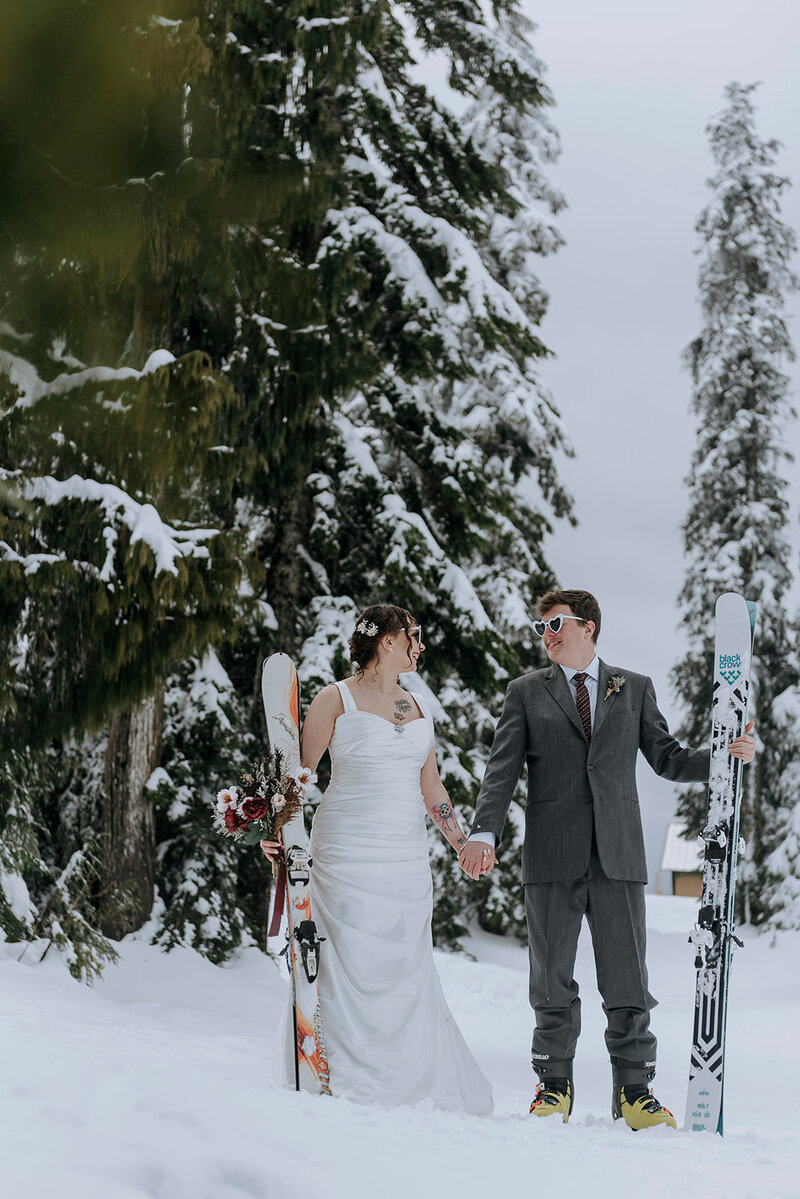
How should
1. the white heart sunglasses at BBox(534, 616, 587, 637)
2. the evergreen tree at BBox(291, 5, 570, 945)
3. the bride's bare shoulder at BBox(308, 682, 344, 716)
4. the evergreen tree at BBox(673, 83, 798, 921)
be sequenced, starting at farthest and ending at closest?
the evergreen tree at BBox(673, 83, 798, 921) → the evergreen tree at BBox(291, 5, 570, 945) → the bride's bare shoulder at BBox(308, 682, 344, 716) → the white heart sunglasses at BBox(534, 616, 587, 637)

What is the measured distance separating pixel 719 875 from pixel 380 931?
4.32ft

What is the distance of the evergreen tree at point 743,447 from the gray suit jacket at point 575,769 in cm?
1573

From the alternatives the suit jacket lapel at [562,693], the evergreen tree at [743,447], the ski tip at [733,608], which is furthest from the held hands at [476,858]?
the evergreen tree at [743,447]

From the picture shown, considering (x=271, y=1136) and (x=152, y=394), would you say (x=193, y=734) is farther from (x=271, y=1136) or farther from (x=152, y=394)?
(x=271, y=1136)

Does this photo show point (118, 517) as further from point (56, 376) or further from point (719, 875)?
point (719, 875)

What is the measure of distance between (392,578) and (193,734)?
2267 mm

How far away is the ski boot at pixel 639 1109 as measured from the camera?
4.30 meters

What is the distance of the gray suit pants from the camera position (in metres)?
4.45

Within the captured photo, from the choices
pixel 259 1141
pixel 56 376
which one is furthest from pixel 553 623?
pixel 56 376

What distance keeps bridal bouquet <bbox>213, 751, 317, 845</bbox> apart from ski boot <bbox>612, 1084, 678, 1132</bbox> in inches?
62.3

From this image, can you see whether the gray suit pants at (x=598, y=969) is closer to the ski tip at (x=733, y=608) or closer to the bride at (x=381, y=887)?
the bride at (x=381, y=887)

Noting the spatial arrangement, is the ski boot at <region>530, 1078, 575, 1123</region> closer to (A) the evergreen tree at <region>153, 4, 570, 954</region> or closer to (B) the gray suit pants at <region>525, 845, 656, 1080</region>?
(B) the gray suit pants at <region>525, 845, 656, 1080</region>

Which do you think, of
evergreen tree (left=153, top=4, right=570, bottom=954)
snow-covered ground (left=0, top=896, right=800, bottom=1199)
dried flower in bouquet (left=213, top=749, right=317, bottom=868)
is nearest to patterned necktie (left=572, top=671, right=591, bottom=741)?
dried flower in bouquet (left=213, top=749, right=317, bottom=868)

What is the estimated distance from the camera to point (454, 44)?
12.5 meters
